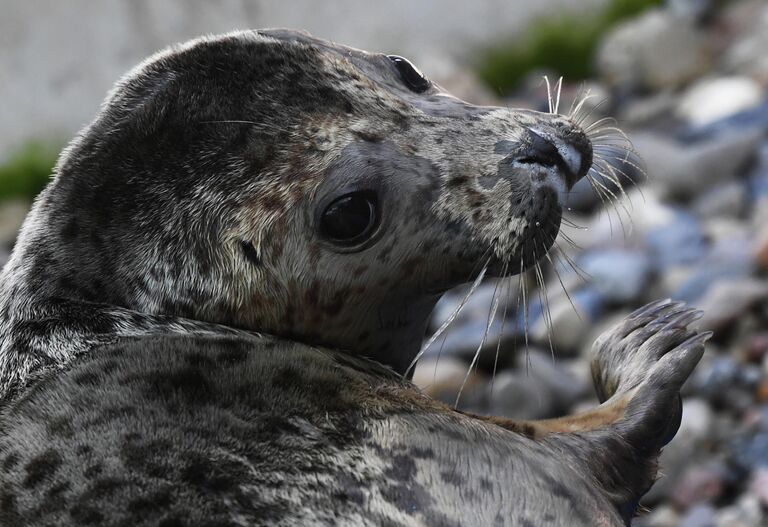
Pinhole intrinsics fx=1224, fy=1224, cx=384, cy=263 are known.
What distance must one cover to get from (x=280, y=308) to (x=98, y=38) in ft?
29.6

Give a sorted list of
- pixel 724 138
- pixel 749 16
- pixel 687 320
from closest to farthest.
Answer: pixel 687 320 < pixel 724 138 < pixel 749 16

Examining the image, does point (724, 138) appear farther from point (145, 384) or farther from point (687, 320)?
point (145, 384)

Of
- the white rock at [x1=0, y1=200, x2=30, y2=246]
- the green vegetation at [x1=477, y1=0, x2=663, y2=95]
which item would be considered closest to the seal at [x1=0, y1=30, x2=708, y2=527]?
the white rock at [x1=0, y1=200, x2=30, y2=246]

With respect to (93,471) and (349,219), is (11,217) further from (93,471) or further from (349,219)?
(93,471)

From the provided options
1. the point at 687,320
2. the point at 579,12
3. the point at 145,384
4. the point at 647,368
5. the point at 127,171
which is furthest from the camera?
the point at 579,12

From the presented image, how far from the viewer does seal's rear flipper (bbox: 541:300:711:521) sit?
2766 mm

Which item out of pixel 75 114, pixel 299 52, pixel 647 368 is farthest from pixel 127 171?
pixel 75 114

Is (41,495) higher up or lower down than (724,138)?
lower down

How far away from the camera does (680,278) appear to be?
7.37 meters

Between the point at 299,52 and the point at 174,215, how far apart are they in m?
0.49

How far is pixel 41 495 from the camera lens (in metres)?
2.36

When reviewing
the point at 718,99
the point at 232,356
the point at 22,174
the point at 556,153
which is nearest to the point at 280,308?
the point at 232,356

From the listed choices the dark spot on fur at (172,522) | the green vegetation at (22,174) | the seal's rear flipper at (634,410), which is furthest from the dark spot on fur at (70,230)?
the green vegetation at (22,174)

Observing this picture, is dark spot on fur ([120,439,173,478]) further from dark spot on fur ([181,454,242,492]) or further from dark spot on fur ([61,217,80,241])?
dark spot on fur ([61,217,80,241])
